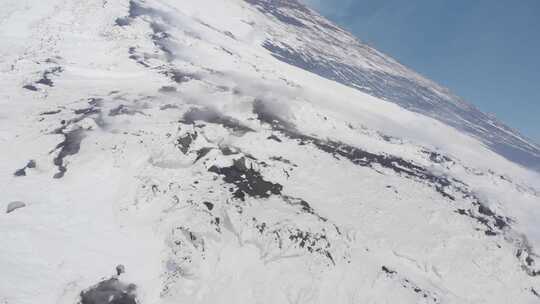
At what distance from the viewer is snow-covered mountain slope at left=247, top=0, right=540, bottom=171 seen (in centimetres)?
8381

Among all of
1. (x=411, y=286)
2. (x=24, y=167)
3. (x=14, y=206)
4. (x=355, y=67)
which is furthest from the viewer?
(x=355, y=67)

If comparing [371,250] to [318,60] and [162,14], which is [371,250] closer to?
[162,14]

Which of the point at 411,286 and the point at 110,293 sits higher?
the point at 411,286

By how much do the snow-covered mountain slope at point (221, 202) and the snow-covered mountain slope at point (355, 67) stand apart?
147 ft

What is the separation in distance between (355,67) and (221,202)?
81988 mm

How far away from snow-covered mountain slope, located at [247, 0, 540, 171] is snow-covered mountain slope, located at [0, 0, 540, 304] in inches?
1761

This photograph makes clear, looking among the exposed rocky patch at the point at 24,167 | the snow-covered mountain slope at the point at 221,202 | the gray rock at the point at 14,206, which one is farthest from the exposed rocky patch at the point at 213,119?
the gray rock at the point at 14,206

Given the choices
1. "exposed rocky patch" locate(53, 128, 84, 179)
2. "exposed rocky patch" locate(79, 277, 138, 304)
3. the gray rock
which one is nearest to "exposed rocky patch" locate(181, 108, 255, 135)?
"exposed rocky patch" locate(53, 128, 84, 179)

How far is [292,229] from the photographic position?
18.7 m

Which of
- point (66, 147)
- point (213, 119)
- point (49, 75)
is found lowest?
point (66, 147)

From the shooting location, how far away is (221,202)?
19.7 m

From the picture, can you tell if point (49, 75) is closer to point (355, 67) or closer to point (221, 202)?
point (221, 202)

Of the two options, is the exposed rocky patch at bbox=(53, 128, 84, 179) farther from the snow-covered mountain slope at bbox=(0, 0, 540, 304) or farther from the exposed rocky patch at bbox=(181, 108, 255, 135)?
the exposed rocky patch at bbox=(181, 108, 255, 135)

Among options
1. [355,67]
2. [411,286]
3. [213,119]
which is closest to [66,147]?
[213,119]
